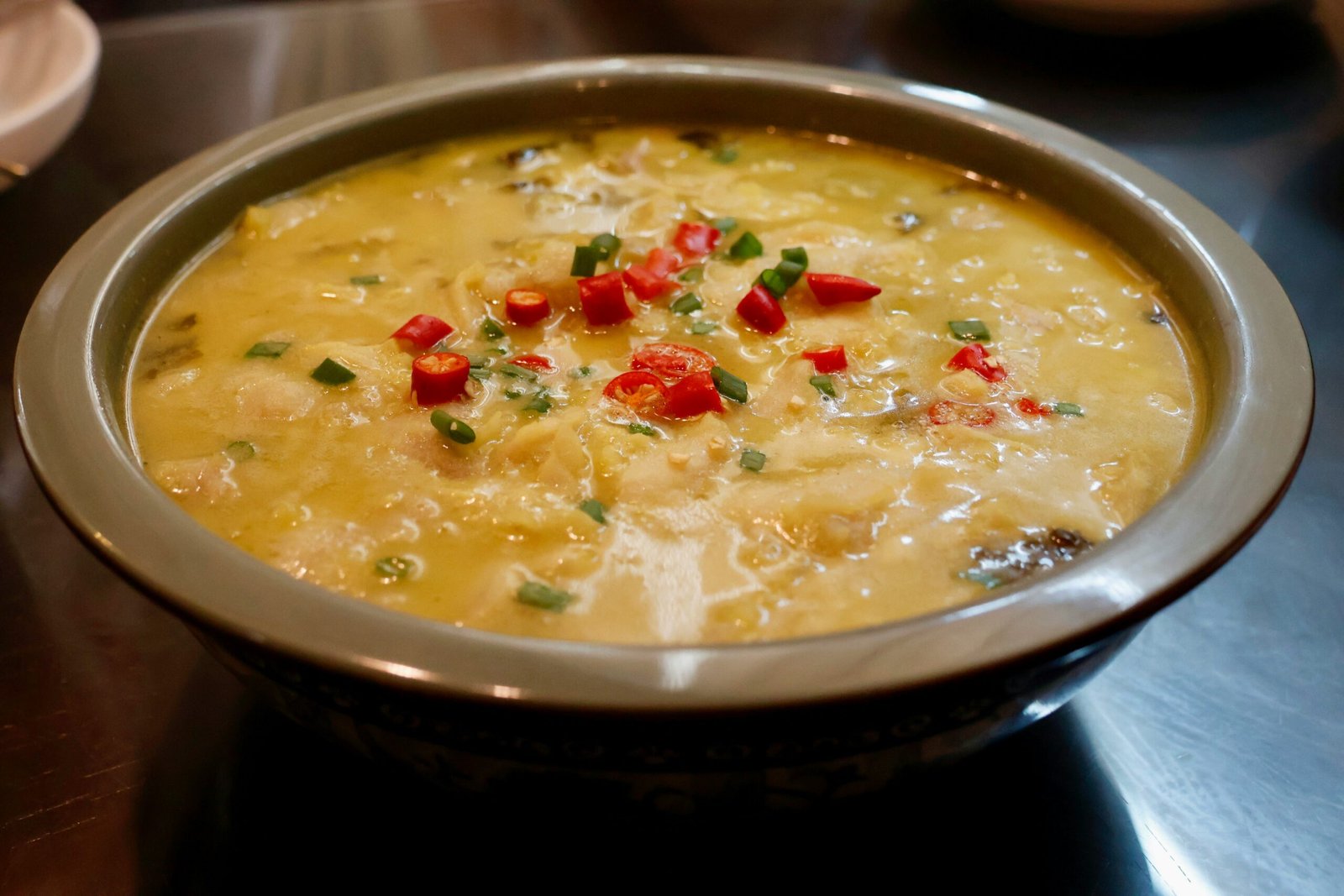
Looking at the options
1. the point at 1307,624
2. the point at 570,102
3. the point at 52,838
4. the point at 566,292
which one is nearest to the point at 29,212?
the point at 570,102

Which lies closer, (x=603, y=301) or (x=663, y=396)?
(x=663, y=396)

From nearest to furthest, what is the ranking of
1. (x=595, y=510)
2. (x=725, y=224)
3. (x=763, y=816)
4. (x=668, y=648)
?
(x=668, y=648) → (x=763, y=816) → (x=595, y=510) → (x=725, y=224)

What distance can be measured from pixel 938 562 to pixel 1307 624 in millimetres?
980

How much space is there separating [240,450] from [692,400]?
78 cm

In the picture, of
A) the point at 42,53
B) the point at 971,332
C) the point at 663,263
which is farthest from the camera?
the point at 42,53

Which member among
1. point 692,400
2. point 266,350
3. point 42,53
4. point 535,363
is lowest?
point 42,53

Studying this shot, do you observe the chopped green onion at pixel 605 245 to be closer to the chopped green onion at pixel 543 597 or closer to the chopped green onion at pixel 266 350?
the chopped green onion at pixel 266 350

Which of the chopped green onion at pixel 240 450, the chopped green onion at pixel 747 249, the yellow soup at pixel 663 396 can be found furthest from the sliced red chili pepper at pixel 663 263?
the chopped green onion at pixel 240 450

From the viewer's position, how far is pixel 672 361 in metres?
1.99

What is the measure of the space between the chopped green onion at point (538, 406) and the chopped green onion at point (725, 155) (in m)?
1.20

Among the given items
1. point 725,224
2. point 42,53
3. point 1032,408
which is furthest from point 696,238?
point 42,53

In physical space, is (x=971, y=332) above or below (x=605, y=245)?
above

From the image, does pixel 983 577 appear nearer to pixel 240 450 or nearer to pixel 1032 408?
pixel 1032 408

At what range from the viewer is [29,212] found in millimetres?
3238
